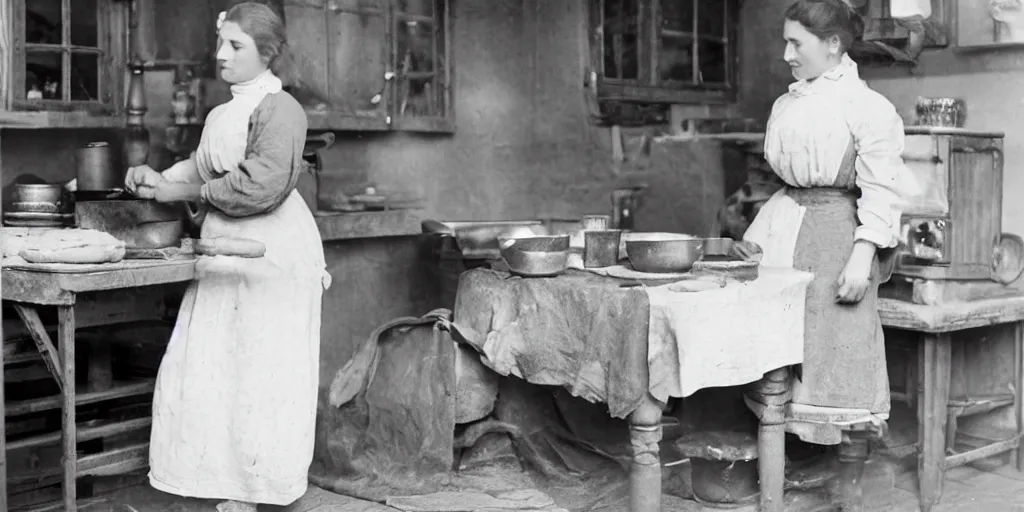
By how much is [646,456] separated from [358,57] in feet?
11.3

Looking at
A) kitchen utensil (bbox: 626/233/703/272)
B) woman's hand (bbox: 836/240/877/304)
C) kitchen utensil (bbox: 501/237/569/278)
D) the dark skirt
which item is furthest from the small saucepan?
woman's hand (bbox: 836/240/877/304)

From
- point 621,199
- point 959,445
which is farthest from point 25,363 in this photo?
point 959,445

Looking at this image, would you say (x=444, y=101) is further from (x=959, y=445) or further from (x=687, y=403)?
(x=959, y=445)

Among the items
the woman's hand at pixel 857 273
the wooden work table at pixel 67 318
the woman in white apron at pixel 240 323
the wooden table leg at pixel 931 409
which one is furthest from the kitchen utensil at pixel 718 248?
the wooden work table at pixel 67 318

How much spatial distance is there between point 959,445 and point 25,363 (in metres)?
5.03

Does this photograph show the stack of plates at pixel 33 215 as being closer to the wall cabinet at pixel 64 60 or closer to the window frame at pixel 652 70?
the wall cabinet at pixel 64 60

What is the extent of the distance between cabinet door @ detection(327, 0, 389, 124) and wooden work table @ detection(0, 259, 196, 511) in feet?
7.92

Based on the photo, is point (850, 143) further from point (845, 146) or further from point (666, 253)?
point (666, 253)

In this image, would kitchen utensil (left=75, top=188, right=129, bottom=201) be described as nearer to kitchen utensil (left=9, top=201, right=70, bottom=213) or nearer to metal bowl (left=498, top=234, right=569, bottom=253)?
kitchen utensil (left=9, top=201, right=70, bottom=213)

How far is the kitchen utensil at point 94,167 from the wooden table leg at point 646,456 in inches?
104

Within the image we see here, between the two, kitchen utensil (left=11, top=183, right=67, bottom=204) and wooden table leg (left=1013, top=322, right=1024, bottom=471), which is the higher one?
kitchen utensil (left=11, top=183, right=67, bottom=204)

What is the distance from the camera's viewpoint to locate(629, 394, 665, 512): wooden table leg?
14.6ft

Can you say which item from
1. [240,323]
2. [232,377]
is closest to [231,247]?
[240,323]

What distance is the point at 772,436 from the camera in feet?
15.9
